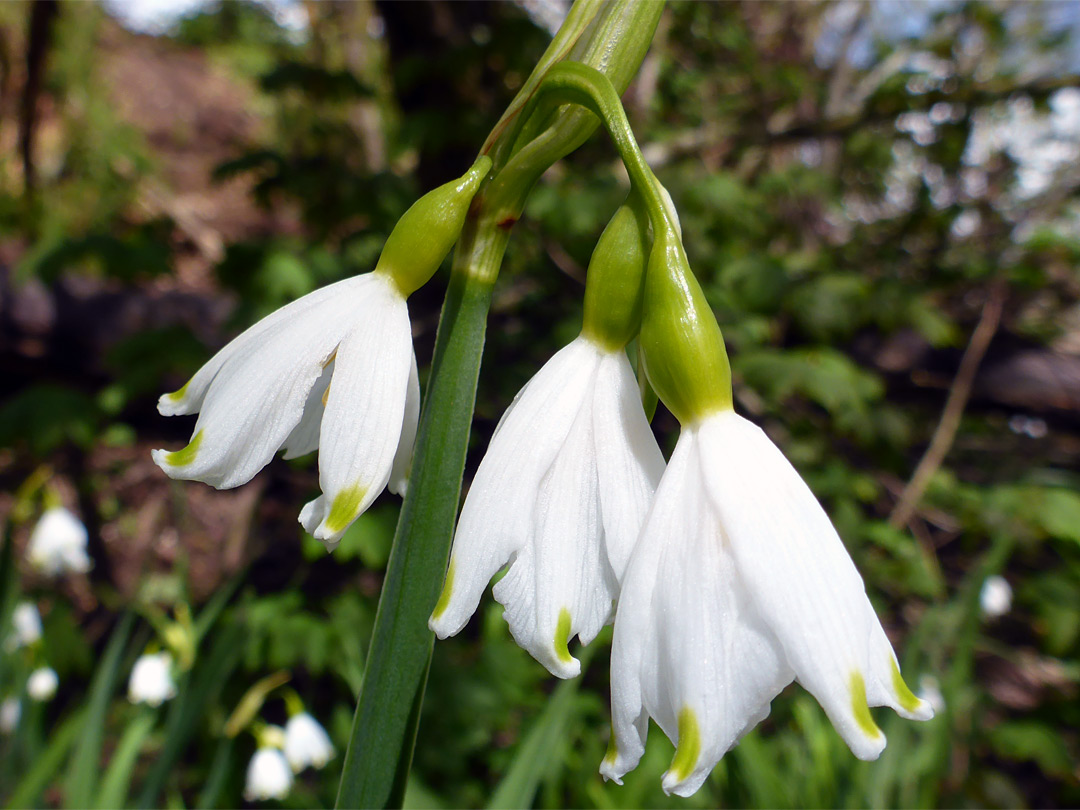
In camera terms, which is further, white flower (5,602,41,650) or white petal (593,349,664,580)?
white flower (5,602,41,650)

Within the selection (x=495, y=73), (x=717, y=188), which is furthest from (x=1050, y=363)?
(x=495, y=73)

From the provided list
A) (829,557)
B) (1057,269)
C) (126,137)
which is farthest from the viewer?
(126,137)

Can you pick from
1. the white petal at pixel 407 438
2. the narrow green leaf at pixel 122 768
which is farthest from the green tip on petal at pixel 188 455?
the narrow green leaf at pixel 122 768

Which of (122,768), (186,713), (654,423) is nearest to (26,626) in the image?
(122,768)

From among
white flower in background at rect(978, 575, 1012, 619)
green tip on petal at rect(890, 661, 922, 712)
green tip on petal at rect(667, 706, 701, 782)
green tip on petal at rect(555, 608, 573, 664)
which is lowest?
white flower in background at rect(978, 575, 1012, 619)

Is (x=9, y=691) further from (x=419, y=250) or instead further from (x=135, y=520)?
(x=135, y=520)

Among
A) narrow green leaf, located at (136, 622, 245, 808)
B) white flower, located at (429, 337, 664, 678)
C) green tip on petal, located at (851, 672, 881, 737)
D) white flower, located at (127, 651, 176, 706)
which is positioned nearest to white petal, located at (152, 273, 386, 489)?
white flower, located at (429, 337, 664, 678)

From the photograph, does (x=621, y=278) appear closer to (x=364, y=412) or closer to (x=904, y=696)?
(x=364, y=412)

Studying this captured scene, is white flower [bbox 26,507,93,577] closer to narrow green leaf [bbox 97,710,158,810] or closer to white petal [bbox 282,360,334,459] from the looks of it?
narrow green leaf [bbox 97,710,158,810]
